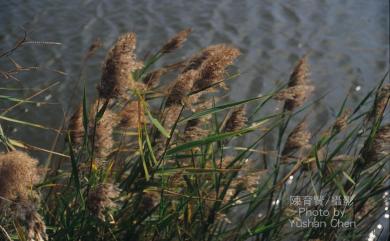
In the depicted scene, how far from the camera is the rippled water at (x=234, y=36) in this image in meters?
5.23

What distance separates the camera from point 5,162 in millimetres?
1466

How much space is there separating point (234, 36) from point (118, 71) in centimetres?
450

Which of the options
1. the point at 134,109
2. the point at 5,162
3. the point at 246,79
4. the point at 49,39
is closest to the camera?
the point at 5,162

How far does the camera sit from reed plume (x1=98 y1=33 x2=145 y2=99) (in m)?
1.71

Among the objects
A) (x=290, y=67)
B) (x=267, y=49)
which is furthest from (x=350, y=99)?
(x=267, y=49)

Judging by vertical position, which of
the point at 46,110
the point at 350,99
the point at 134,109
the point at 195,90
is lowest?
the point at 46,110

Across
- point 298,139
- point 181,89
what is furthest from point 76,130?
point 298,139

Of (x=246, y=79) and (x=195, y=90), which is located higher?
(x=195, y=90)

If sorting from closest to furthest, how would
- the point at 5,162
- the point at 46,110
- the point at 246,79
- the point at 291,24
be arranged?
the point at 5,162
the point at 46,110
the point at 246,79
the point at 291,24

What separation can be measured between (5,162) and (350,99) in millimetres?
4192

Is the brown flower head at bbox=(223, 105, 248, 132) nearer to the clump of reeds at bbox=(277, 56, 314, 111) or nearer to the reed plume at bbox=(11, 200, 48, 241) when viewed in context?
the clump of reeds at bbox=(277, 56, 314, 111)

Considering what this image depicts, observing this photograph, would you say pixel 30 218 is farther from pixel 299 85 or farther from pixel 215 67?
pixel 299 85

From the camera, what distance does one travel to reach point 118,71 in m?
1.71

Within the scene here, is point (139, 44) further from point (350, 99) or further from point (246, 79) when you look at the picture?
point (350, 99)
